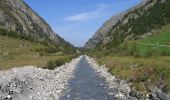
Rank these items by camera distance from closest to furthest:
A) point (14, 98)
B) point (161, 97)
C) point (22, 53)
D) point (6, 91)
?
point (161, 97) < point (14, 98) < point (6, 91) < point (22, 53)

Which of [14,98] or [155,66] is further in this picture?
[155,66]

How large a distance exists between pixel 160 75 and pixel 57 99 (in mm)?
11878

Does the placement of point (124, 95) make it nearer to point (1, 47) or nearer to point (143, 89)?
point (143, 89)

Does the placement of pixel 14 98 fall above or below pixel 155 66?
below

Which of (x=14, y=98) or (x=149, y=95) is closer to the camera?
(x=149, y=95)

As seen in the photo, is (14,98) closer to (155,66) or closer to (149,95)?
(149,95)

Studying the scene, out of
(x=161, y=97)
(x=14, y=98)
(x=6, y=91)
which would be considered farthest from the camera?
(x=6, y=91)

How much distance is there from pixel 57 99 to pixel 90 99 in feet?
12.3

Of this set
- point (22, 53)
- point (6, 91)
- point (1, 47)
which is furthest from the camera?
point (1, 47)

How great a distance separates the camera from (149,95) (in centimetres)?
3759

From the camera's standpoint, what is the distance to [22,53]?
18050 centimetres

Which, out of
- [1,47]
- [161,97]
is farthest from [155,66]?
[1,47]

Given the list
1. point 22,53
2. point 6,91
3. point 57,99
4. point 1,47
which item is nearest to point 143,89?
point 57,99

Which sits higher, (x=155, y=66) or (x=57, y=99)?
(x=155, y=66)
